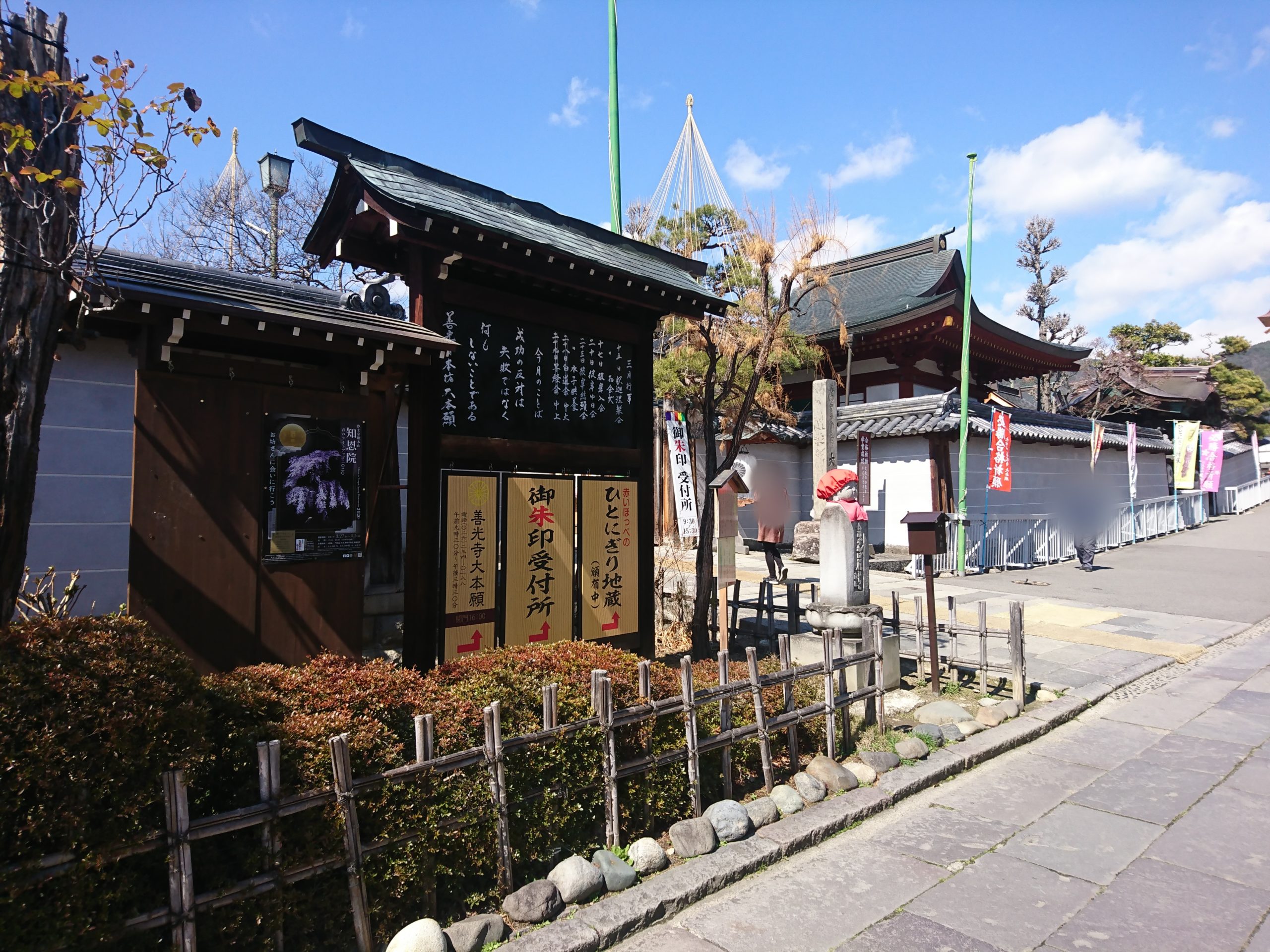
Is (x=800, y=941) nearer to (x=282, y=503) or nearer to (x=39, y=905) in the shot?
(x=39, y=905)

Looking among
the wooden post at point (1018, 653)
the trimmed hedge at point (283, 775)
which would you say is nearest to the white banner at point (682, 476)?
the wooden post at point (1018, 653)

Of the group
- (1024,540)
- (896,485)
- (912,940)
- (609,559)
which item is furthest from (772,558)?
(912,940)

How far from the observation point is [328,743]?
11.3 feet

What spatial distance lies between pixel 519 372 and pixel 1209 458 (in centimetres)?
3022

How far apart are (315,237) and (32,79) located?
3888 mm

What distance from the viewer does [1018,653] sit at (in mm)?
7816

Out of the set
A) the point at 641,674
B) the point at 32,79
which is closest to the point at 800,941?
the point at 641,674

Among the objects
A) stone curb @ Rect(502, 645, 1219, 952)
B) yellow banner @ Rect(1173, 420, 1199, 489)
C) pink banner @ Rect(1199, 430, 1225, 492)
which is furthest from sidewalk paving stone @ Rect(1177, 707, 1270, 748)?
pink banner @ Rect(1199, 430, 1225, 492)

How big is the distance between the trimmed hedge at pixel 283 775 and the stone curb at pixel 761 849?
46 centimetres

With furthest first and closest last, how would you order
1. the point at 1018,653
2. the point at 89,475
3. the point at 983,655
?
the point at 983,655, the point at 1018,653, the point at 89,475

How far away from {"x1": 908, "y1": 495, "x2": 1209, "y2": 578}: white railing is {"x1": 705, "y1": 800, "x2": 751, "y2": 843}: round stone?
41.7 ft

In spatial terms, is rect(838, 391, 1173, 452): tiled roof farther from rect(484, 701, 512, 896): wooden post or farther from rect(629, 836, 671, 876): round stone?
rect(484, 701, 512, 896): wooden post

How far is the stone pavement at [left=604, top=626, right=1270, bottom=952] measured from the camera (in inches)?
149

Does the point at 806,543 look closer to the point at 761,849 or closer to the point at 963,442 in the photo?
the point at 963,442
